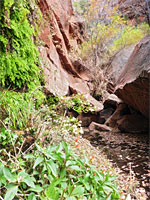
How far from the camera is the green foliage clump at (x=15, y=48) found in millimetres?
2557

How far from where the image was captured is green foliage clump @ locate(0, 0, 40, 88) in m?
2.56

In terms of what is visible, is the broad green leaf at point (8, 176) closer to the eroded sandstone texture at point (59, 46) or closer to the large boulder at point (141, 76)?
the eroded sandstone texture at point (59, 46)

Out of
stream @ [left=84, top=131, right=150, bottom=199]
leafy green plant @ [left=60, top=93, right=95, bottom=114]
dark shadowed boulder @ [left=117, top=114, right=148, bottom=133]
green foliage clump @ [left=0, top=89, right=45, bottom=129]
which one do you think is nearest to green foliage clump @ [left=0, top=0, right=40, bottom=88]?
green foliage clump @ [left=0, top=89, right=45, bottom=129]

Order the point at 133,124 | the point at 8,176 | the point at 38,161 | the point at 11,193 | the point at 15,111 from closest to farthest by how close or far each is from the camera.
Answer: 1. the point at 11,193
2. the point at 8,176
3. the point at 38,161
4. the point at 15,111
5. the point at 133,124

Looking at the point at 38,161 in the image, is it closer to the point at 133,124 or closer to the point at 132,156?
the point at 132,156

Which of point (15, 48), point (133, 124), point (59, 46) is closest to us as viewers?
point (15, 48)

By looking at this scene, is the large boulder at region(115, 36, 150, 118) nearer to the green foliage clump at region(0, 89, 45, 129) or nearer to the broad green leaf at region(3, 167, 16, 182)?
the green foliage clump at region(0, 89, 45, 129)

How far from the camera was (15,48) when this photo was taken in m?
2.78

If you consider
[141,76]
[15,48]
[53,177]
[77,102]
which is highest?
[15,48]

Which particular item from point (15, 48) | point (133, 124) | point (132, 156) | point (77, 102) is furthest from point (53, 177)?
point (133, 124)

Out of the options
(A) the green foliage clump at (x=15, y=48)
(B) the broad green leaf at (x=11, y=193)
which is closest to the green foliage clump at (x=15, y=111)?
(A) the green foliage clump at (x=15, y=48)

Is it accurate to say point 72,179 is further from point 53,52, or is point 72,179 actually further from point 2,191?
point 53,52

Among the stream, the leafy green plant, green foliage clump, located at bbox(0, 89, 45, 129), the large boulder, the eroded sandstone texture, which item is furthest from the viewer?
the eroded sandstone texture

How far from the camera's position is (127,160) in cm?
318
